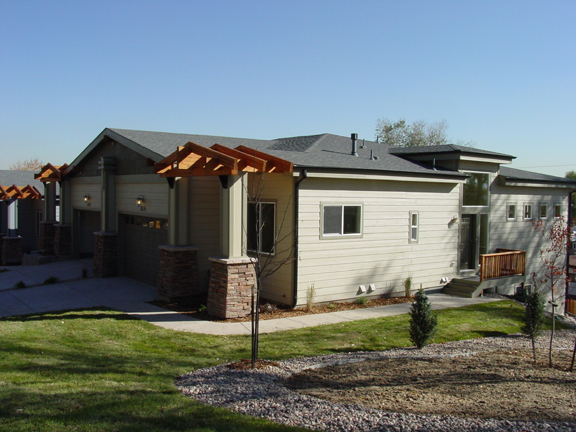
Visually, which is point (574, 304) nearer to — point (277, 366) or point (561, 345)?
point (561, 345)

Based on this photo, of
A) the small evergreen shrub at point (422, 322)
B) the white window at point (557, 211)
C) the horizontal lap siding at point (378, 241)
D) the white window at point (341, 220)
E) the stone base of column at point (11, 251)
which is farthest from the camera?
the stone base of column at point (11, 251)

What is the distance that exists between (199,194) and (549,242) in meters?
14.0

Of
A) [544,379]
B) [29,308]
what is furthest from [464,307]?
[29,308]

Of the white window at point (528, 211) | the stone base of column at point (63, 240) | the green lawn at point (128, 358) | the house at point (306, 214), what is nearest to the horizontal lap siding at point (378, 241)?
the house at point (306, 214)

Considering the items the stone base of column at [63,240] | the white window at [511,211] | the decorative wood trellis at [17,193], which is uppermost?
the decorative wood trellis at [17,193]

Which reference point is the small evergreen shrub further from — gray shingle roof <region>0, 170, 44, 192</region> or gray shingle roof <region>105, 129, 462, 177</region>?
gray shingle roof <region>0, 170, 44, 192</region>

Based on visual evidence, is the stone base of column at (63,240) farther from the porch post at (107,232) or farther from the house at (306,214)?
the porch post at (107,232)

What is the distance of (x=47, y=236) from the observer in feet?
70.8

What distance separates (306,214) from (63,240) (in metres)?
12.7

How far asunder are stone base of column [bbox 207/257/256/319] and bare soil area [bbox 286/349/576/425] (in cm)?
414

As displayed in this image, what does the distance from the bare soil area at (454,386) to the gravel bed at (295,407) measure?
0.69 feet

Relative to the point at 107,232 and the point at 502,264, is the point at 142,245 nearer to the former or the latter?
the point at 107,232

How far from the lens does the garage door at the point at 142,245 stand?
1473cm

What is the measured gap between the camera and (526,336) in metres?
10.8
